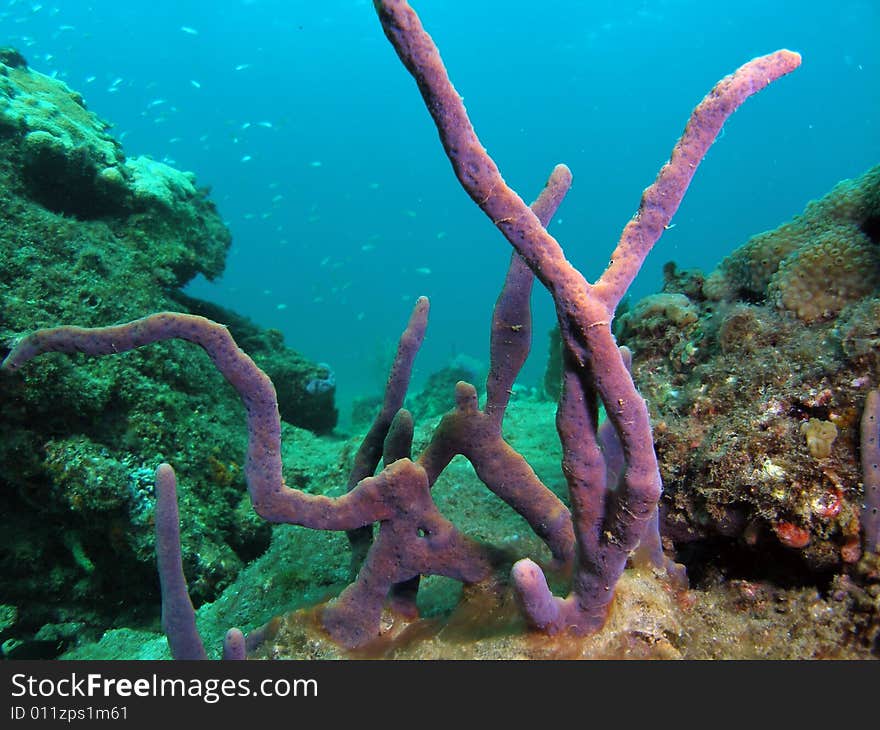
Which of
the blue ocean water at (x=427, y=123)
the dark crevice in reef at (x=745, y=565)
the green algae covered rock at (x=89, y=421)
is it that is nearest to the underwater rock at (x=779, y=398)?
the dark crevice in reef at (x=745, y=565)

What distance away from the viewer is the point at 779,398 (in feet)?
8.11

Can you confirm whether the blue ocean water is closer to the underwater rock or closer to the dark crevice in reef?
the underwater rock

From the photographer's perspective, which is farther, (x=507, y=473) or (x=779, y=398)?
(x=779, y=398)

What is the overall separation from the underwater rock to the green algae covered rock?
4.00m

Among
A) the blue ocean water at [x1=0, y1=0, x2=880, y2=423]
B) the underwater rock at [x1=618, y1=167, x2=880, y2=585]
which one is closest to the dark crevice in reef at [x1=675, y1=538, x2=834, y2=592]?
the underwater rock at [x1=618, y1=167, x2=880, y2=585]

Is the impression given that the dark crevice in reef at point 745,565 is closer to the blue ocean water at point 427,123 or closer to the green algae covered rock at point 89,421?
the green algae covered rock at point 89,421

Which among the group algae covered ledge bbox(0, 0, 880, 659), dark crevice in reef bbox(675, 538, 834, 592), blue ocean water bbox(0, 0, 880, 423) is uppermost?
blue ocean water bbox(0, 0, 880, 423)

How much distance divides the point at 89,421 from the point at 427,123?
372 feet

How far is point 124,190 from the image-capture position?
701cm

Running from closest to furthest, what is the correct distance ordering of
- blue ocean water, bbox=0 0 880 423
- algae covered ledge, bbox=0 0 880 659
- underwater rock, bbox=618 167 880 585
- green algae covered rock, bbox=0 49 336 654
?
algae covered ledge, bbox=0 0 880 659 < underwater rock, bbox=618 167 880 585 < green algae covered rock, bbox=0 49 336 654 < blue ocean water, bbox=0 0 880 423

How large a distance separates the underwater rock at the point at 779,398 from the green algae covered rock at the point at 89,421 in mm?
4004

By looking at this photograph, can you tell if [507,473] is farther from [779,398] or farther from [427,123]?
[427,123]

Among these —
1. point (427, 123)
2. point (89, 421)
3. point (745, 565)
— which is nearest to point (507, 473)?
point (745, 565)

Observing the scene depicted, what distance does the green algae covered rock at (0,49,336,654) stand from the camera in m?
4.15
